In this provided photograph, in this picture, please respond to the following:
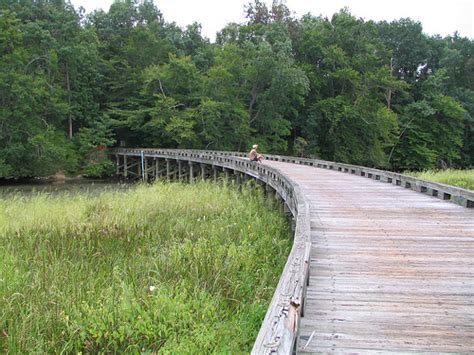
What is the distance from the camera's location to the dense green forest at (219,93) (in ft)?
97.1

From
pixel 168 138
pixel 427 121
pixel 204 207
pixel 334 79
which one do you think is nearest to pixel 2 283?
pixel 204 207

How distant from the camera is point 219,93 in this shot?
31500 mm

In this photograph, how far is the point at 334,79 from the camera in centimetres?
3753

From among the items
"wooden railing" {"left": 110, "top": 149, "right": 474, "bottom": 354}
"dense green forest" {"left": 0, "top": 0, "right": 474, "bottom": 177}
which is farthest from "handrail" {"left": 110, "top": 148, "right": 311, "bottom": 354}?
"dense green forest" {"left": 0, "top": 0, "right": 474, "bottom": 177}

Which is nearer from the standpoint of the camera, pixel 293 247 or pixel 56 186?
pixel 293 247

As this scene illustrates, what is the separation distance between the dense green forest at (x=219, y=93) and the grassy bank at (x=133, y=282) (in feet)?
72.3

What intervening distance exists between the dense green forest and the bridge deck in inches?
958

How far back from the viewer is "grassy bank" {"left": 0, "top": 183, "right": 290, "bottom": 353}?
4.30m

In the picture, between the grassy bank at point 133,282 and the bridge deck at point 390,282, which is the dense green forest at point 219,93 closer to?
the grassy bank at point 133,282


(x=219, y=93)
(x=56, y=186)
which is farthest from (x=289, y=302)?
(x=219, y=93)

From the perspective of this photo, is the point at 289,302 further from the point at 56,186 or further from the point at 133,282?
the point at 56,186

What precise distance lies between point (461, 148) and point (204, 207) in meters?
41.8

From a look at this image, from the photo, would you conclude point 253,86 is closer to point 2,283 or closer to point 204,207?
point 204,207

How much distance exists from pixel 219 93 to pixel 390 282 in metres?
A: 28.2
